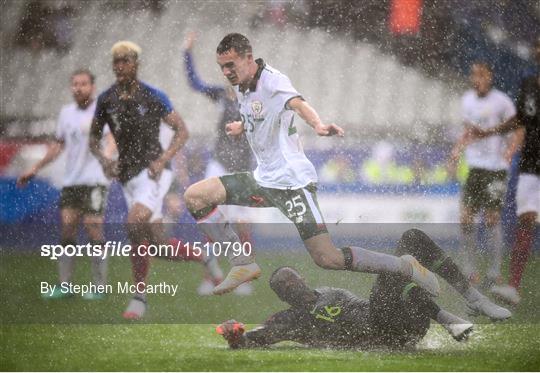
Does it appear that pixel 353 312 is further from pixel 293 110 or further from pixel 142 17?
pixel 142 17

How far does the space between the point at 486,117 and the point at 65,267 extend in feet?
6.15

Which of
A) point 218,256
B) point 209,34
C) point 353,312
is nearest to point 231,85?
point 209,34

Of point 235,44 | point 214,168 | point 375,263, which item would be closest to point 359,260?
point 375,263

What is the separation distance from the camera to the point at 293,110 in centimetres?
445

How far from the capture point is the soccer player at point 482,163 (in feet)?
14.9

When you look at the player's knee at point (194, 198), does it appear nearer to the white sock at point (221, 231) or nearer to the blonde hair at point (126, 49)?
the white sock at point (221, 231)

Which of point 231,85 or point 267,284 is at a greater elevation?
point 231,85

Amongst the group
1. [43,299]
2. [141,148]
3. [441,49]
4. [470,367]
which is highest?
[441,49]

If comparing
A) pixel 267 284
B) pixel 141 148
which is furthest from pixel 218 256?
pixel 141 148

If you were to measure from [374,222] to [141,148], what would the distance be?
1.03 meters

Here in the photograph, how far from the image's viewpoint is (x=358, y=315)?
455cm

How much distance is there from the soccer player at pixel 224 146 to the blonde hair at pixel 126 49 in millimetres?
203

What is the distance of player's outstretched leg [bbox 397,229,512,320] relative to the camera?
455cm
